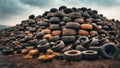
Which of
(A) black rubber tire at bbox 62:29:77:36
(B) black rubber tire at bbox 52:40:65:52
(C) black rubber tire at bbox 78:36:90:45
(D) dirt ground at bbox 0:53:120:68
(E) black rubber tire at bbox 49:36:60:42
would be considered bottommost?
(D) dirt ground at bbox 0:53:120:68

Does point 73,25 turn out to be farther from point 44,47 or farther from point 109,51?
point 109,51

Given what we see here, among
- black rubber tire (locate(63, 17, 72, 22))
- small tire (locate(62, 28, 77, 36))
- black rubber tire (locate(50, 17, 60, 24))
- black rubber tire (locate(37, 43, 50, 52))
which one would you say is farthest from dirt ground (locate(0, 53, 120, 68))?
black rubber tire (locate(63, 17, 72, 22))

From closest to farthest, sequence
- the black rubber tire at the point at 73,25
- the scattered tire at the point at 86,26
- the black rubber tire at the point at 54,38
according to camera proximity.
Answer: the black rubber tire at the point at 54,38 → the black rubber tire at the point at 73,25 → the scattered tire at the point at 86,26

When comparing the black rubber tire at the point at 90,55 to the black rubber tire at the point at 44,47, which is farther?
the black rubber tire at the point at 44,47

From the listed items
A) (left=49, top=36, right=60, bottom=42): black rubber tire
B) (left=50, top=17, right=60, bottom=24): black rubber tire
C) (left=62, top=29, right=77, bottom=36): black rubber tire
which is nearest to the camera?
(left=49, top=36, right=60, bottom=42): black rubber tire

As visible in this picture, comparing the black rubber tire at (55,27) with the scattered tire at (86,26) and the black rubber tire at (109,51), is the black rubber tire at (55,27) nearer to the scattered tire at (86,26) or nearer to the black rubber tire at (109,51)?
the scattered tire at (86,26)

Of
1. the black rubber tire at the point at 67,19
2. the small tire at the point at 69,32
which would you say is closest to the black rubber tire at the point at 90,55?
the small tire at the point at 69,32

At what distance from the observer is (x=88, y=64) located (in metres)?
13.4

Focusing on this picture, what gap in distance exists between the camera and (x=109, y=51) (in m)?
16.0

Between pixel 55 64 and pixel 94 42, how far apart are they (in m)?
4.72

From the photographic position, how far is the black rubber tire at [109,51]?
48.9 feet

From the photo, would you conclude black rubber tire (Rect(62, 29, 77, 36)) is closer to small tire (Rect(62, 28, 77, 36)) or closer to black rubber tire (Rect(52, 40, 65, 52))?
small tire (Rect(62, 28, 77, 36))

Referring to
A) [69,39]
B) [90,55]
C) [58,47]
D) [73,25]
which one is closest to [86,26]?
[73,25]

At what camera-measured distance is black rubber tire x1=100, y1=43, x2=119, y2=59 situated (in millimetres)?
14891
